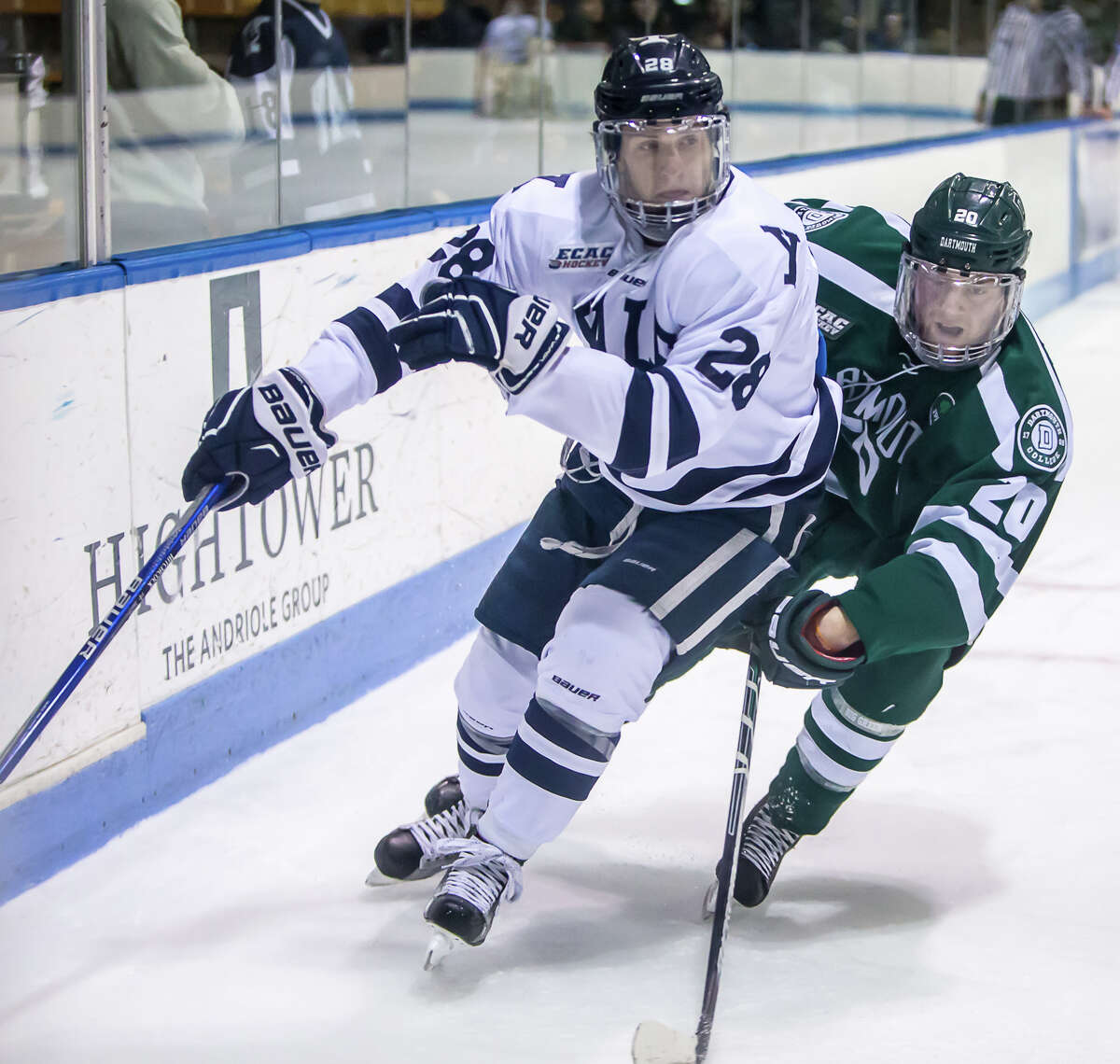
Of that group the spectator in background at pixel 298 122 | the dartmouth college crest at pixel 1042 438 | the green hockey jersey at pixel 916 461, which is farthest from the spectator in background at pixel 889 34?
the dartmouth college crest at pixel 1042 438

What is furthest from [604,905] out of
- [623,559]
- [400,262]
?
[400,262]

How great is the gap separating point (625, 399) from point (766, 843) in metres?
0.79

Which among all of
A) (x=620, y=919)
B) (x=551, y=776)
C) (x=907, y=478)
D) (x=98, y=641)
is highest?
(x=907, y=478)

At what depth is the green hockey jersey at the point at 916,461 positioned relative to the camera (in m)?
1.87

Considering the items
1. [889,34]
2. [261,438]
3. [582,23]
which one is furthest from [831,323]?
[889,34]

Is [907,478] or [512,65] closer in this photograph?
[907,478]

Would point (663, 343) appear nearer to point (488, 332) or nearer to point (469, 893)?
point (488, 332)

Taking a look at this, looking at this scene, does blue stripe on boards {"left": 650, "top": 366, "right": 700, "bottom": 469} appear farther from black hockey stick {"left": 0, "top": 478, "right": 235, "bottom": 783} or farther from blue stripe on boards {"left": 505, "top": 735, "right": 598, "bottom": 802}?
black hockey stick {"left": 0, "top": 478, "right": 235, "bottom": 783}

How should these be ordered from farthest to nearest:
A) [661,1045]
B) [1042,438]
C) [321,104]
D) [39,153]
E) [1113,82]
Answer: [1113,82] < [321,104] < [39,153] < [1042,438] < [661,1045]

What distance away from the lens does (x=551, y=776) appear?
1847mm

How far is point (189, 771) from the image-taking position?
2469 mm

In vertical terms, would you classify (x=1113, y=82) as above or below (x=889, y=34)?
below

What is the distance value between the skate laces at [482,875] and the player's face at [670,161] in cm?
80

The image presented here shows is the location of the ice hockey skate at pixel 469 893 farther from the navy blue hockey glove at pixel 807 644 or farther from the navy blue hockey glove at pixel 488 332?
the navy blue hockey glove at pixel 488 332
